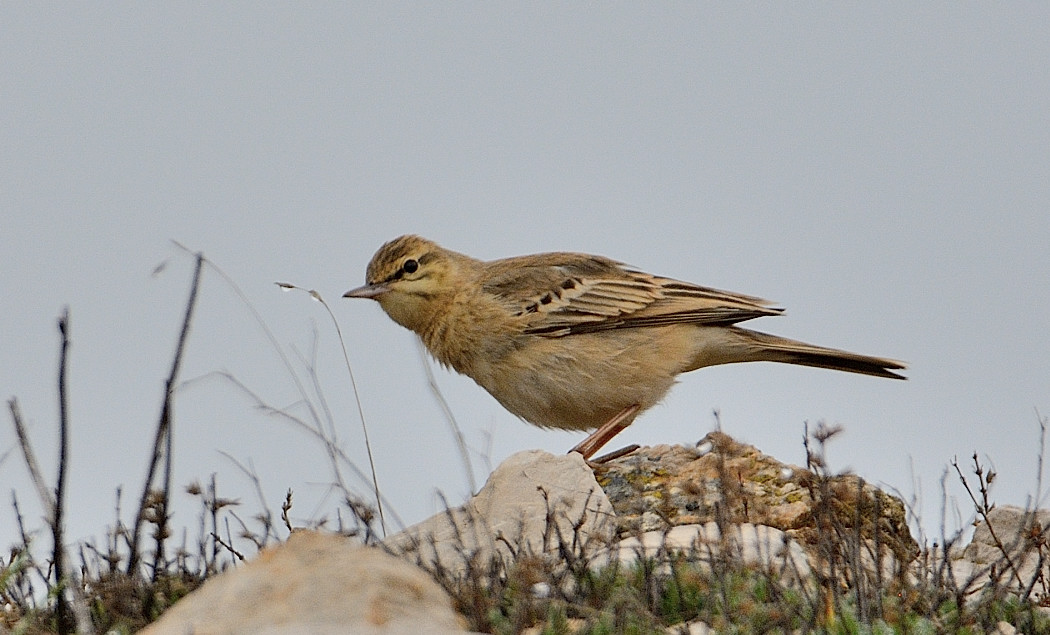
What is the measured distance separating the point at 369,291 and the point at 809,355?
11.1 ft

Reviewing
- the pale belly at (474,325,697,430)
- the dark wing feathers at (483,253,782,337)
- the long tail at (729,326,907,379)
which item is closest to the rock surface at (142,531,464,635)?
the pale belly at (474,325,697,430)

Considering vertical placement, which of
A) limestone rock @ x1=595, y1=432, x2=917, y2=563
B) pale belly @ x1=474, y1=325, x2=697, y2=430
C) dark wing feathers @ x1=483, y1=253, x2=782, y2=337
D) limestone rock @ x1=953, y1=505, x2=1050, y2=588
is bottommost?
limestone rock @ x1=953, y1=505, x2=1050, y2=588

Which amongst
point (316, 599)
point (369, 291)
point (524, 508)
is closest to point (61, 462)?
point (316, 599)

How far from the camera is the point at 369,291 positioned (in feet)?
30.9

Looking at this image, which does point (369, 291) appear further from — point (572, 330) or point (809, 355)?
point (809, 355)

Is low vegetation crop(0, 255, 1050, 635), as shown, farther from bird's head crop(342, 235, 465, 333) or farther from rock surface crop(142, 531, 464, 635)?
bird's head crop(342, 235, 465, 333)

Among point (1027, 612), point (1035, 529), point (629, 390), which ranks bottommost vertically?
point (1027, 612)

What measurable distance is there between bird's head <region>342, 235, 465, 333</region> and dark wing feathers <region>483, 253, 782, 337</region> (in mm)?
361

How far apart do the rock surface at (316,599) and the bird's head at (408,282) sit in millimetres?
5141

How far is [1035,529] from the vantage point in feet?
20.2

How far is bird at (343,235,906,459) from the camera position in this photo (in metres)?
8.97

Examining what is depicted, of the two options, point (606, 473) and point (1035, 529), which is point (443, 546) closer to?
point (606, 473)

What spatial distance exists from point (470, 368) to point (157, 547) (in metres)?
3.38

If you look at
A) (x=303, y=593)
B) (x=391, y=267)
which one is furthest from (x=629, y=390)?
(x=303, y=593)
